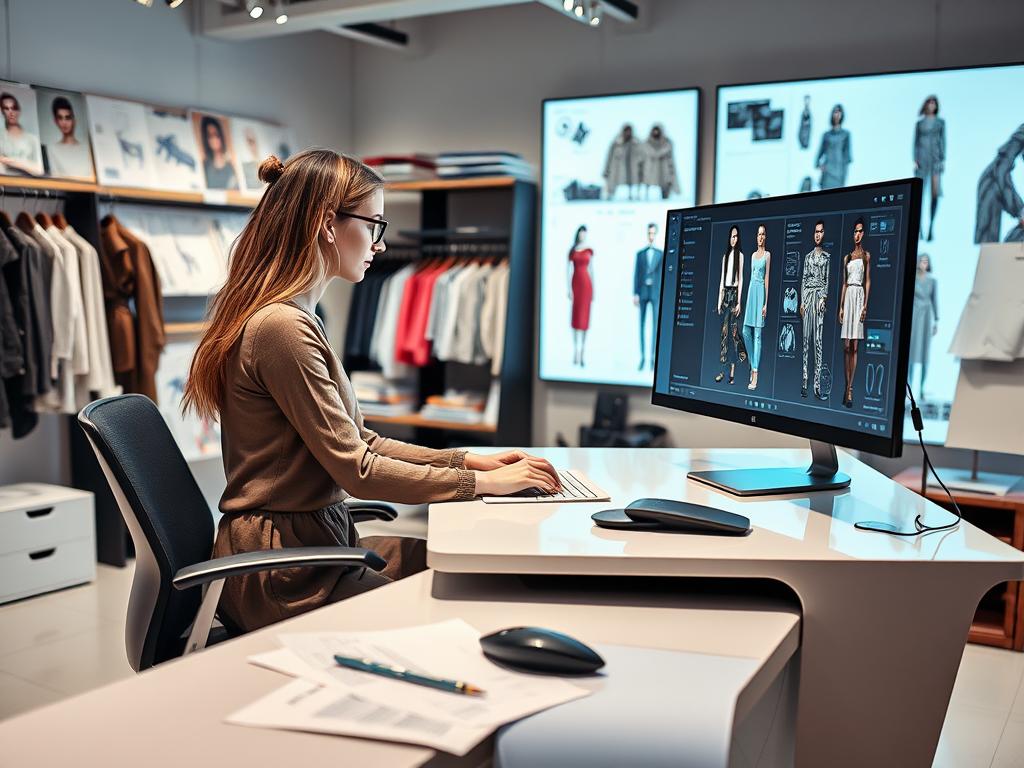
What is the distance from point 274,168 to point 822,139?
286 centimetres

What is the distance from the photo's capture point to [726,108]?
424cm

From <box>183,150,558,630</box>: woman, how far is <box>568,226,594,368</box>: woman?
2796mm

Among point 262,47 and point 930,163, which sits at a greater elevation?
point 262,47

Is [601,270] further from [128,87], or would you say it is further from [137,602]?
[137,602]

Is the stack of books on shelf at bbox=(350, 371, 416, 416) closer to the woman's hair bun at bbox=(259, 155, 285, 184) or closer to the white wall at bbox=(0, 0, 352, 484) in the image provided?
the white wall at bbox=(0, 0, 352, 484)

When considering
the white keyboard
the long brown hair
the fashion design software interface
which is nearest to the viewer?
the fashion design software interface

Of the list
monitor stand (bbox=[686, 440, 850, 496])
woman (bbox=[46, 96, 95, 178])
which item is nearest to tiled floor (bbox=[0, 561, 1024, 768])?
monitor stand (bbox=[686, 440, 850, 496])

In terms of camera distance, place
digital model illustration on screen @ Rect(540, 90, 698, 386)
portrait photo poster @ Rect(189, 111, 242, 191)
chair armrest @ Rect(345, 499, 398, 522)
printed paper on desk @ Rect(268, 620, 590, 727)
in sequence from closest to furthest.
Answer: printed paper on desk @ Rect(268, 620, 590, 727), chair armrest @ Rect(345, 499, 398, 522), digital model illustration on screen @ Rect(540, 90, 698, 386), portrait photo poster @ Rect(189, 111, 242, 191)

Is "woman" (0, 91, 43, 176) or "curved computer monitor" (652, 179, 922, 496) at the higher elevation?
"woman" (0, 91, 43, 176)

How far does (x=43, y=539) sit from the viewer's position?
371 centimetres

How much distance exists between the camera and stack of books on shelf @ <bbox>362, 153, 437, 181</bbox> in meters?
4.86

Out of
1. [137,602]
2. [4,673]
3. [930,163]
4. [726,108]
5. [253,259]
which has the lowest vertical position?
[4,673]

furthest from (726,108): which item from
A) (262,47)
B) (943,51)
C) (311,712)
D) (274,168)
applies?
(311,712)

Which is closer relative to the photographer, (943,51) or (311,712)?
(311,712)
